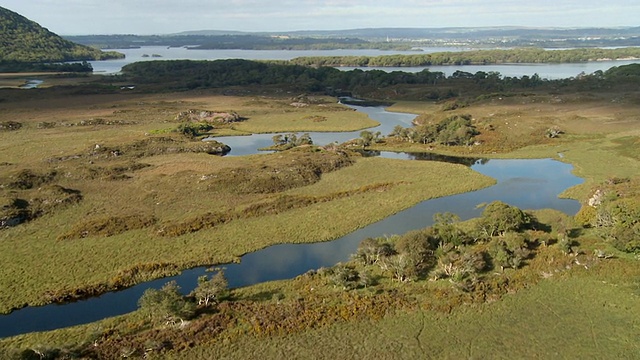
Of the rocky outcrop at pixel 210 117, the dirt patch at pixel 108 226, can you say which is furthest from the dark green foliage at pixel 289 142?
the dirt patch at pixel 108 226

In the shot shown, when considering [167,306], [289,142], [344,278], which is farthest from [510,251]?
[289,142]

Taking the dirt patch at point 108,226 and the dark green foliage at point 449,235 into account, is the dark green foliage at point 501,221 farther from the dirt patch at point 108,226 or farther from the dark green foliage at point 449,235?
the dirt patch at point 108,226

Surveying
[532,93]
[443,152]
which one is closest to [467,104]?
[532,93]

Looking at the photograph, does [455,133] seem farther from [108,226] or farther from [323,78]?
[323,78]

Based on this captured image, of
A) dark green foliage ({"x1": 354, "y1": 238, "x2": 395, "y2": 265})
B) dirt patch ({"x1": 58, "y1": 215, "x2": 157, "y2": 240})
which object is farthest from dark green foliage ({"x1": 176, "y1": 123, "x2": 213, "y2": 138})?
dark green foliage ({"x1": 354, "y1": 238, "x2": 395, "y2": 265})

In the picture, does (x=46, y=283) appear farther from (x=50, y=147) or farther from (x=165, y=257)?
(x=50, y=147)
